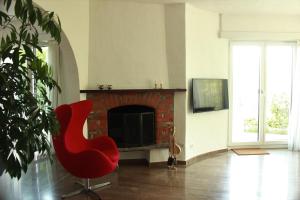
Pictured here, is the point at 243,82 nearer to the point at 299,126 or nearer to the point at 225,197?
the point at 299,126

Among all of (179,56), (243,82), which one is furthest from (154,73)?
(243,82)

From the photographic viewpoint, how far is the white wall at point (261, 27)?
5.45m

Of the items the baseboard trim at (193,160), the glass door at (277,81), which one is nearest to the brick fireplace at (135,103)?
the baseboard trim at (193,160)

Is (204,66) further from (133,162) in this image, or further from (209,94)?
(133,162)

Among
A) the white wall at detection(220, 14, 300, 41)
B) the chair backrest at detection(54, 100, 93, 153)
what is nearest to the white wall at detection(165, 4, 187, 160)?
the white wall at detection(220, 14, 300, 41)

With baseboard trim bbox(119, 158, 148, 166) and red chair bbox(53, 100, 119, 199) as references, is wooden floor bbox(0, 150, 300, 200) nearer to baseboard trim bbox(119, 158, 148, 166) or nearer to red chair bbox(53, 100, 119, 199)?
baseboard trim bbox(119, 158, 148, 166)

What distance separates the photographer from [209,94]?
16.9 feet

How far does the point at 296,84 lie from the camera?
5723mm

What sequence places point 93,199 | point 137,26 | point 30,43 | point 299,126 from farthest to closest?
1. point 299,126
2. point 137,26
3. point 93,199
4. point 30,43

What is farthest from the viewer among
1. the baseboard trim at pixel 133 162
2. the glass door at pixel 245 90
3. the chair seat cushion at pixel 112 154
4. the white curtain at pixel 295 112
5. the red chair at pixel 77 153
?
the glass door at pixel 245 90

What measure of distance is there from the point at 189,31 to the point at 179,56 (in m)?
0.45

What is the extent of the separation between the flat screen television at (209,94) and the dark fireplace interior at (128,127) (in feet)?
2.87

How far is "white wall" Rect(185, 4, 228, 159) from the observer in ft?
16.0

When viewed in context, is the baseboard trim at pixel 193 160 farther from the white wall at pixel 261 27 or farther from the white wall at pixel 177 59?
the white wall at pixel 261 27
